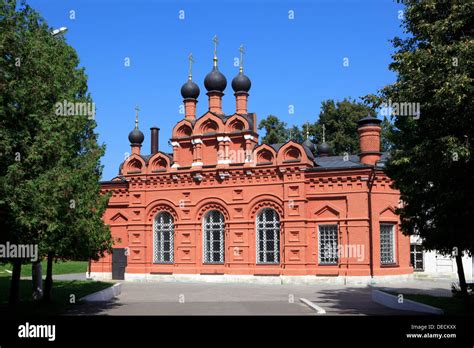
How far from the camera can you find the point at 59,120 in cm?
1426

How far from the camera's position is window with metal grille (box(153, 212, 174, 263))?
29688 mm

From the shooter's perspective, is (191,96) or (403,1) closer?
(403,1)

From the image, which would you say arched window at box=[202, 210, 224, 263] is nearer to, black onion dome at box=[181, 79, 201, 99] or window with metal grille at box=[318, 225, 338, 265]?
window with metal grille at box=[318, 225, 338, 265]

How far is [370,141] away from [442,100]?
631 inches

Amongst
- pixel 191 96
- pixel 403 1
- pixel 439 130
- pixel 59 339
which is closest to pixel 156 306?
pixel 59 339

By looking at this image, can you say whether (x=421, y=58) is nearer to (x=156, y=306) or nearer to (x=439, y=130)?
(x=439, y=130)

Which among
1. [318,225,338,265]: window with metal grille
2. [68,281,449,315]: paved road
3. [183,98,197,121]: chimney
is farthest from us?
[183,98,197,121]: chimney

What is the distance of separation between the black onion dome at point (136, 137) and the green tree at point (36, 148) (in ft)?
65.6

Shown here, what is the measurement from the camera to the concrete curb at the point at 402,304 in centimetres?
1505

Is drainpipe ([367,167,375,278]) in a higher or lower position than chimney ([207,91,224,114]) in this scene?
lower

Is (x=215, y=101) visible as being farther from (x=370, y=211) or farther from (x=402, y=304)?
(x=402, y=304)

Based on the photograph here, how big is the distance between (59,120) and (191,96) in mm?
17774

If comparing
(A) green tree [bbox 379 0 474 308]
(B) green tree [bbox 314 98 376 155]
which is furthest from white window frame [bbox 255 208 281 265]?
(B) green tree [bbox 314 98 376 155]

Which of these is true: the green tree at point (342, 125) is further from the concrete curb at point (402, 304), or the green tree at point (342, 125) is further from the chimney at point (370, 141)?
the concrete curb at point (402, 304)
